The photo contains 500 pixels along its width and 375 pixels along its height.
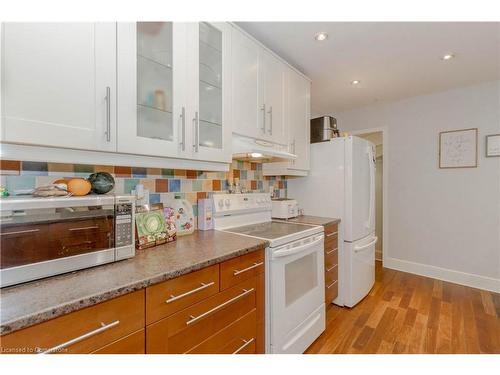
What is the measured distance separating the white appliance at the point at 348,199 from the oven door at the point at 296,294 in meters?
0.54

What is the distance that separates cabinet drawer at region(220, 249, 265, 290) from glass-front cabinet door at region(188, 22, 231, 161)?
0.63 m

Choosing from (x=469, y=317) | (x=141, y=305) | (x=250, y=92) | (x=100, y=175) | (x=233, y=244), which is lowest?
(x=469, y=317)

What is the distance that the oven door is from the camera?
4.70 feet

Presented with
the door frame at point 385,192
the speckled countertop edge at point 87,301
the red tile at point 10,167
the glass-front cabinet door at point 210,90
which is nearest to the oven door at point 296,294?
the speckled countertop edge at point 87,301

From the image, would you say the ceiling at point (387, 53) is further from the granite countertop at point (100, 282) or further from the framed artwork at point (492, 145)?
the granite countertop at point (100, 282)

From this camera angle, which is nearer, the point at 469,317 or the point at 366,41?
the point at 366,41

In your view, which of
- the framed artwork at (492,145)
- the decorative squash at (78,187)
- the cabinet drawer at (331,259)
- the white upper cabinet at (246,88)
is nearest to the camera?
the decorative squash at (78,187)

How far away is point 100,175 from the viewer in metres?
1.11

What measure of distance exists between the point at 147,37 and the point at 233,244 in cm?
116

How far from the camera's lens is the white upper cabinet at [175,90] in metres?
1.10

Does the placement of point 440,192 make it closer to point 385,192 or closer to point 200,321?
point 385,192

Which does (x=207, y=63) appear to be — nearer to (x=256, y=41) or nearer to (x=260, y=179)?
(x=256, y=41)

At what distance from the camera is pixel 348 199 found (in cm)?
229

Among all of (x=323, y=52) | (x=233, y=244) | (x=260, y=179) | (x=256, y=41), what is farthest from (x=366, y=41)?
(x=233, y=244)
